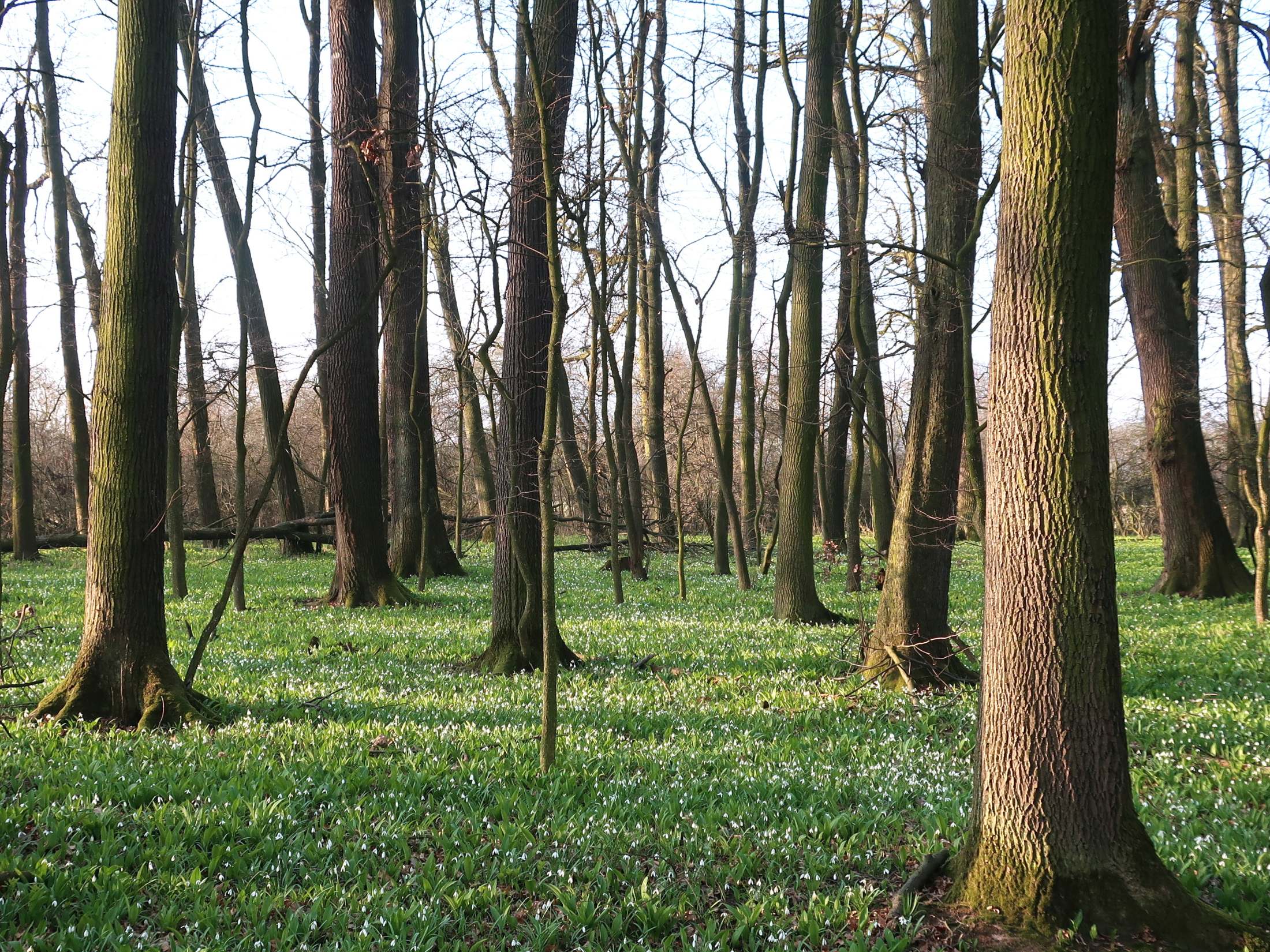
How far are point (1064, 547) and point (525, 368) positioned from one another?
5.79m

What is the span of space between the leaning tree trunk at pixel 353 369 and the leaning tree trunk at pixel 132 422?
6577 millimetres

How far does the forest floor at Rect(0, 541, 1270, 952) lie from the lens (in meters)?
3.56

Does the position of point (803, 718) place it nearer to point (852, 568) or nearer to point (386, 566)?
point (386, 566)

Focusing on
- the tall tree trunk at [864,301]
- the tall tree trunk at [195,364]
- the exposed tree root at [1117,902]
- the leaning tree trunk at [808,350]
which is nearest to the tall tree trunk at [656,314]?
the tall tree trunk at [864,301]

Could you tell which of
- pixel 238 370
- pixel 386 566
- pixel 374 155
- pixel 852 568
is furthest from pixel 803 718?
pixel 852 568

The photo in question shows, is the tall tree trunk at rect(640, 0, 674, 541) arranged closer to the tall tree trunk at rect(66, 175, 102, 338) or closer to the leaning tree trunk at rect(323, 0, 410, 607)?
the leaning tree trunk at rect(323, 0, 410, 607)

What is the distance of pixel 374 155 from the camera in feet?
22.9

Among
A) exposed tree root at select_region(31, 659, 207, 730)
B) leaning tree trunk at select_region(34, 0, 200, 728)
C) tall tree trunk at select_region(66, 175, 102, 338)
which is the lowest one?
exposed tree root at select_region(31, 659, 207, 730)

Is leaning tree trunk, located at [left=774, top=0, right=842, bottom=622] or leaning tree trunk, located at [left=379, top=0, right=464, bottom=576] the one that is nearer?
leaning tree trunk, located at [left=774, top=0, right=842, bottom=622]

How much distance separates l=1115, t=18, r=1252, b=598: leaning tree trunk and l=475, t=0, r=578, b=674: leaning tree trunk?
9903mm

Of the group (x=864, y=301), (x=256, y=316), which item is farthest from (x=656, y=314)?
(x=256, y=316)

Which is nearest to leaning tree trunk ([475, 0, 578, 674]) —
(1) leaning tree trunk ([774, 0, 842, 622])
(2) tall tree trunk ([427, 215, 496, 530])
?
(2) tall tree trunk ([427, 215, 496, 530])

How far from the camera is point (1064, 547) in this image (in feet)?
11.2

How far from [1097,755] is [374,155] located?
6575 mm
